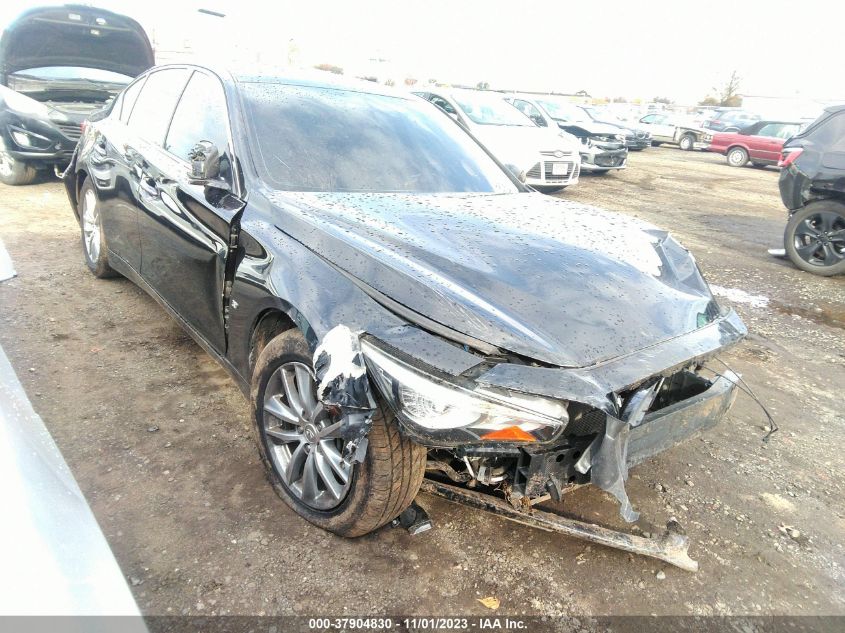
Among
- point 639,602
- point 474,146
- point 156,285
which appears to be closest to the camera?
point 639,602

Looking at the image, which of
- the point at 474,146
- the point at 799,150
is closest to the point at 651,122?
the point at 799,150

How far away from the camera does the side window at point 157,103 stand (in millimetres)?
3631

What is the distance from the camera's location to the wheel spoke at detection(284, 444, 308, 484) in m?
2.41

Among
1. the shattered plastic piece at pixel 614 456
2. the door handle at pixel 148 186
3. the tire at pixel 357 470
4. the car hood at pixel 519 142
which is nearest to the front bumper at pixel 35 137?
the door handle at pixel 148 186

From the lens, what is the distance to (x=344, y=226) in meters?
2.41

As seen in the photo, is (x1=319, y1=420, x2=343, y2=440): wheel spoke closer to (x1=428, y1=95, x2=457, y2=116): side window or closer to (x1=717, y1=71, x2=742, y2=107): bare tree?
(x1=428, y1=95, x2=457, y2=116): side window

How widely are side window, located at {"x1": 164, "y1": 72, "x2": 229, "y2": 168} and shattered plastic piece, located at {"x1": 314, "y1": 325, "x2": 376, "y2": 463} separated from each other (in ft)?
4.59

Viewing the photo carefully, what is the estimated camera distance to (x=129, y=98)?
4359 millimetres

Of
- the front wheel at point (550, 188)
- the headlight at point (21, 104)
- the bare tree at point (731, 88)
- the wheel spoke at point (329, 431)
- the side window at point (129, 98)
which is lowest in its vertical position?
the front wheel at point (550, 188)

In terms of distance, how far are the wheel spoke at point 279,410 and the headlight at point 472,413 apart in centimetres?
73

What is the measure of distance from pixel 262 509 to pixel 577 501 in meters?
1.37

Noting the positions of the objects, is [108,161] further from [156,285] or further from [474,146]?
[474,146]

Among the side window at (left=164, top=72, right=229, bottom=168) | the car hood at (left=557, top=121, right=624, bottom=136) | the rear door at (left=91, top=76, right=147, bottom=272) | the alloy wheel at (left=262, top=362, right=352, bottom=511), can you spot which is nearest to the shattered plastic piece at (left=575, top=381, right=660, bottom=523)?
the alloy wheel at (left=262, top=362, right=352, bottom=511)

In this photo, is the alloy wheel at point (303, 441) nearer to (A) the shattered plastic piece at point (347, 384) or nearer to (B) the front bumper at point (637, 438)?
(A) the shattered plastic piece at point (347, 384)
